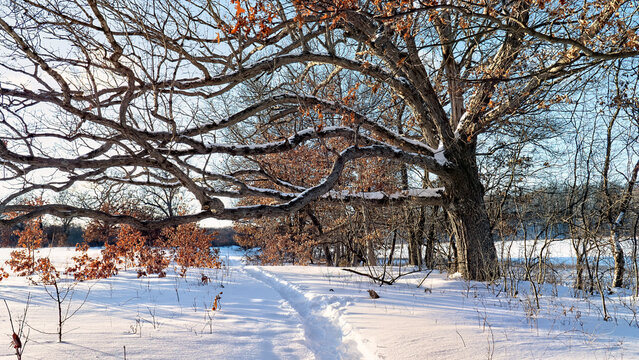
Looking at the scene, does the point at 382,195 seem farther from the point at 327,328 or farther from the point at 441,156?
the point at 327,328

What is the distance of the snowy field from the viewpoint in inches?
126

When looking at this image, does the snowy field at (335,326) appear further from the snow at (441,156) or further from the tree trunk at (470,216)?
the snow at (441,156)

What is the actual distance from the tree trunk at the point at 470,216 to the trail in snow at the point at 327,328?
3.32m

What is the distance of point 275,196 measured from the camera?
6.64 meters

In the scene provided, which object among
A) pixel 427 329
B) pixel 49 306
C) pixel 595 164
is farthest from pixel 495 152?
pixel 49 306

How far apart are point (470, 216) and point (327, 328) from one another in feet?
14.2

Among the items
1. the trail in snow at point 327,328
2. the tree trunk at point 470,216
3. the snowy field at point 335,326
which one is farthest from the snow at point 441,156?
the trail in snow at point 327,328

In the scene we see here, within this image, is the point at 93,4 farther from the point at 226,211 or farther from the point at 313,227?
the point at 313,227

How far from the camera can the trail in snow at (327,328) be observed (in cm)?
389

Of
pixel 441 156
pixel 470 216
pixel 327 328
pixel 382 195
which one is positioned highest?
pixel 441 156

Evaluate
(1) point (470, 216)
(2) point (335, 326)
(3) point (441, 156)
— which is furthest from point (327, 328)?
(3) point (441, 156)

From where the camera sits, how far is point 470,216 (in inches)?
290

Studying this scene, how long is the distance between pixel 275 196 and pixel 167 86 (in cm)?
275

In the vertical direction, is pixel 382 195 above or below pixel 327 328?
above
